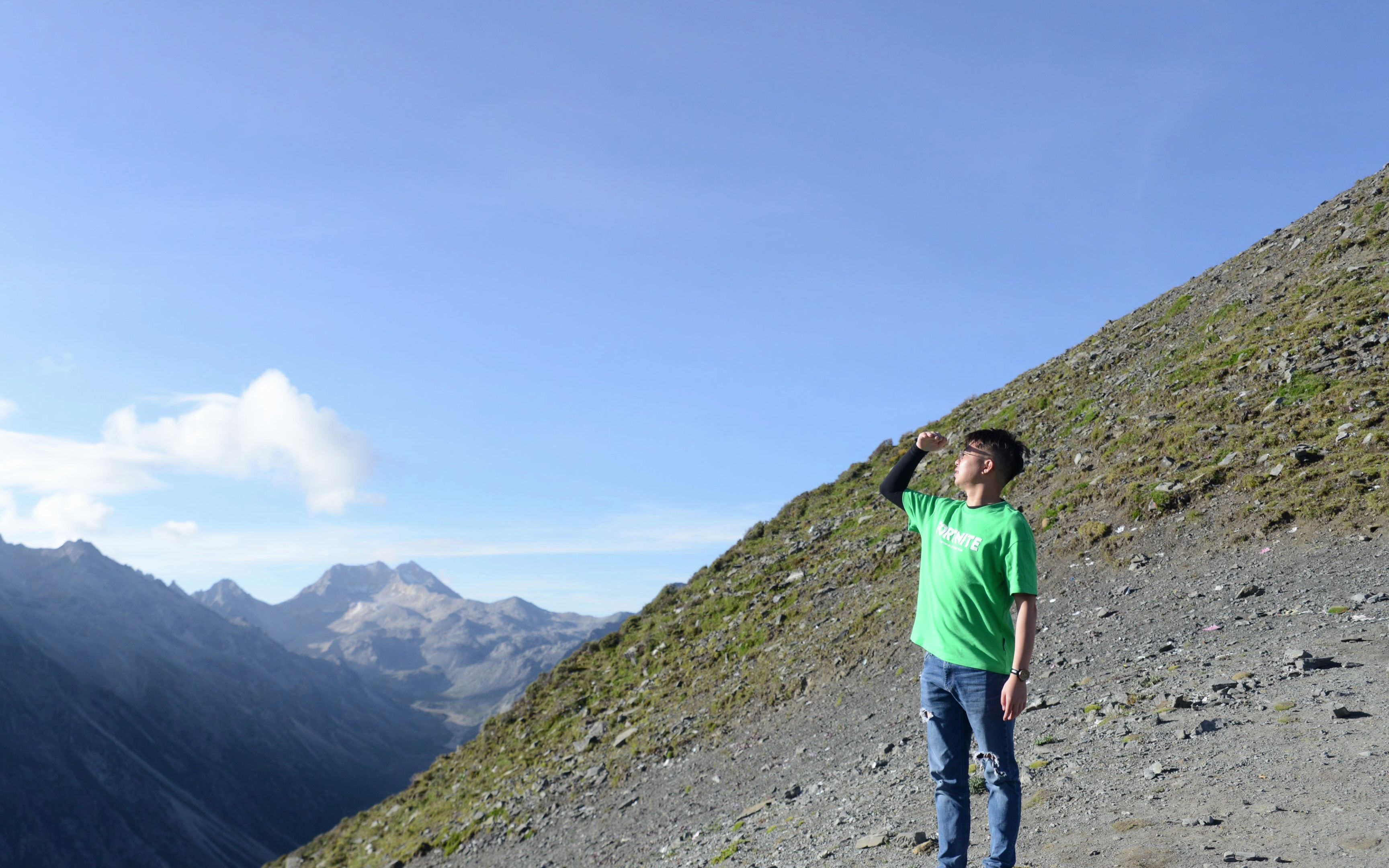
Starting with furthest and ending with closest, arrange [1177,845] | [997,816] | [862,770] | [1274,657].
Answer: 1. [862,770]
2. [1274,657]
3. [1177,845]
4. [997,816]

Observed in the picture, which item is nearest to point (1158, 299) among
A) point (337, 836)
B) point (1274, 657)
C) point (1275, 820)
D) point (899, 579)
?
point (899, 579)

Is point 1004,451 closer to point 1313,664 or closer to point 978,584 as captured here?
point 978,584

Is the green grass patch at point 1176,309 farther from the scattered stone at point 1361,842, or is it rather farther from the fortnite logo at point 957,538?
the fortnite logo at point 957,538

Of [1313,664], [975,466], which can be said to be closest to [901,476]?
[975,466]

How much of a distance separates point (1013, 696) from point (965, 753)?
0.89 meters

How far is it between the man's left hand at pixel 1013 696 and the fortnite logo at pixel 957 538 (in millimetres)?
1010

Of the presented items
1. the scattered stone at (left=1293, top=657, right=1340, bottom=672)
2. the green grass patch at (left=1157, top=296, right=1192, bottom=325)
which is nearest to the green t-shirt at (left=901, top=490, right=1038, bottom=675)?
the scattered stone at (left=1293, top=657, right=1340, bottom=672)

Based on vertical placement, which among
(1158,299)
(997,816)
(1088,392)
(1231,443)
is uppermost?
(1158,299)

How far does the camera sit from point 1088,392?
3034 cm

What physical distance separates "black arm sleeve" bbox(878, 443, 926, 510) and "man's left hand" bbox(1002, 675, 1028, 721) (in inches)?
73.9

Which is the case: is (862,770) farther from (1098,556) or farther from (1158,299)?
(1158,299)

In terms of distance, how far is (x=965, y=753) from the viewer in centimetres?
669

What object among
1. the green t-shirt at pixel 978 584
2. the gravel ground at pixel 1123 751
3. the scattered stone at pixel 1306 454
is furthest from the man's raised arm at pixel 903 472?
the scattered stone at pixel 1306 454

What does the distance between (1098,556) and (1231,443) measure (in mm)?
4665
